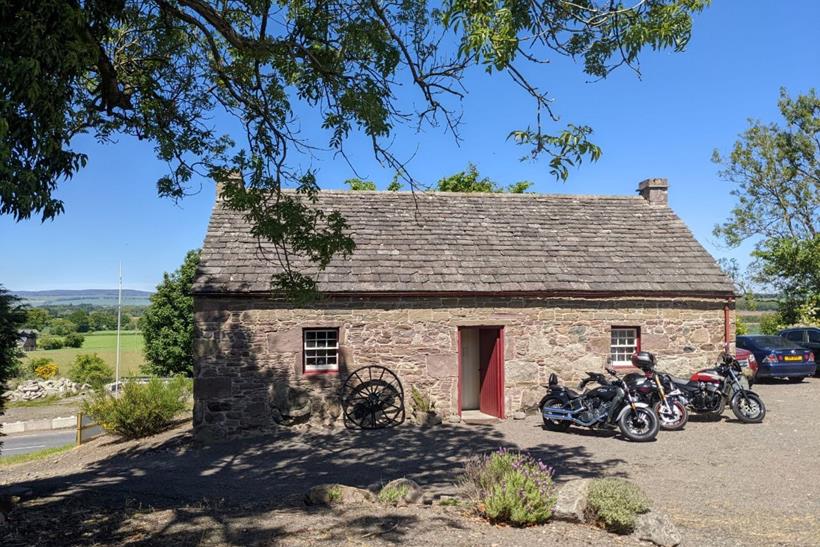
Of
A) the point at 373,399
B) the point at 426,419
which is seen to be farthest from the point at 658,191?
the point at 373,399

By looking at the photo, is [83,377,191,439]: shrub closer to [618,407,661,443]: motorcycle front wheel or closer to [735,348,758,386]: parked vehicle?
[618,407,661,443]: motorcycle front wheel

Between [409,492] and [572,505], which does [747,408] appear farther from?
[409,492]

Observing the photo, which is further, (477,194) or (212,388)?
(477,194)

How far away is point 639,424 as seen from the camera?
11578 mm

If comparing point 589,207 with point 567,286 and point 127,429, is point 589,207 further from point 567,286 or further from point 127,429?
point 127,429

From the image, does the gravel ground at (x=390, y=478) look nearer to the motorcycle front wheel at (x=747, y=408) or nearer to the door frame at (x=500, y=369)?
the motorcycle front wheel at (x=747, y=408)

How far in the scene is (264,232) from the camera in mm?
8094

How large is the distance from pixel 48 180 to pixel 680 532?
23.4ft

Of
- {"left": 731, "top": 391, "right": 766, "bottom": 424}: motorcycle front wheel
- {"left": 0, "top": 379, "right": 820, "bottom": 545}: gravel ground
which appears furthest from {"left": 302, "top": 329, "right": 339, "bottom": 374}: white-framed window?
{"left": 731, "top": 391, "right": 766, "bottom": 424}: motorcycle front wheel

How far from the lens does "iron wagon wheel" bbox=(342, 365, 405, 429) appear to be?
1345 cm

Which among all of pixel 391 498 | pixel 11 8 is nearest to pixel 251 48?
pixel 11 8

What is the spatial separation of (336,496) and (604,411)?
266 inches

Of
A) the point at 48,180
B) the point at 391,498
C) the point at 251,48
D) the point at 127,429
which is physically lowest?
the point at 127,429

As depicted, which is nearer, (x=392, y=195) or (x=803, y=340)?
(x=392, y=195)
